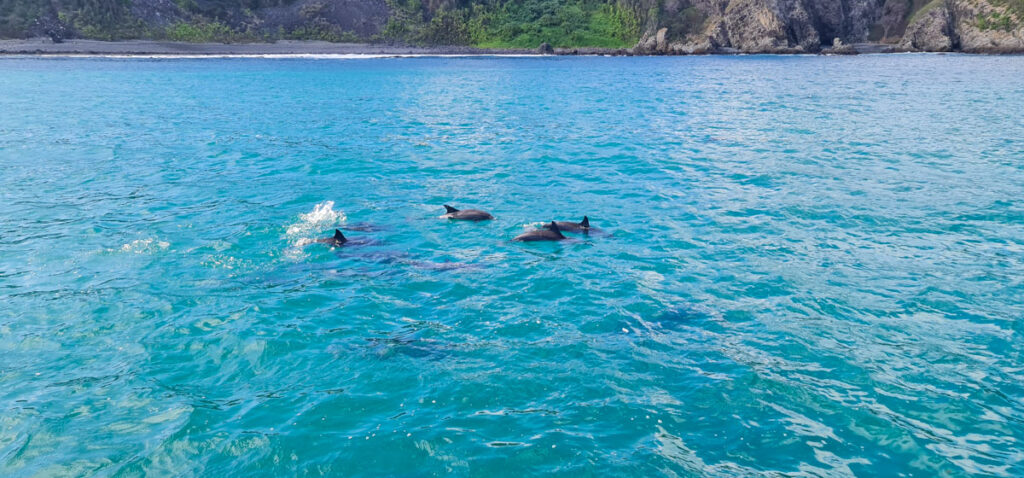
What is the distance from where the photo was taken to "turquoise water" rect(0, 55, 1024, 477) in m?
8.60

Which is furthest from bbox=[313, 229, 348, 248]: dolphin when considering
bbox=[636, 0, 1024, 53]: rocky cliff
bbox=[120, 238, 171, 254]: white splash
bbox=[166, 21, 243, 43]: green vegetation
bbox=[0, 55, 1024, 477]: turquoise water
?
bbox=[166, 21, 243, 43]: green vegetation

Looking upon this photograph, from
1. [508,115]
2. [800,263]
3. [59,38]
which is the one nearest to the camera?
[800,263]

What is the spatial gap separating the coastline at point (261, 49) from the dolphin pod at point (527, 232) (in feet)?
413

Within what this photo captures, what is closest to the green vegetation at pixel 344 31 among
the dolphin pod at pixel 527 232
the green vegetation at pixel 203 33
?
the green vegetation at pixel 203 33

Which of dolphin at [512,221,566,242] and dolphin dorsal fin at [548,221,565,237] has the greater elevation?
dolphin dorsal fin at [548,221,565,237]

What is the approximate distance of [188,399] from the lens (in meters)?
9.71

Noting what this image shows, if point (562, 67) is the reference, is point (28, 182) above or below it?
below

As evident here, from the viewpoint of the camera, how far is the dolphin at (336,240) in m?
16.7

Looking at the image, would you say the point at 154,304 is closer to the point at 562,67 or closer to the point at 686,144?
the point at 686,144

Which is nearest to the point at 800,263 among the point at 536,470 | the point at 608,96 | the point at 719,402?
the point at 719,402

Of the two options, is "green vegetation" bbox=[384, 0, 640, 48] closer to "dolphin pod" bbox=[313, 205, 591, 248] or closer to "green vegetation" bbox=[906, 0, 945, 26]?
"green vegetation" bbox=[906, 0, 945, 26]

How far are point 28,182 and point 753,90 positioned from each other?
189 ft

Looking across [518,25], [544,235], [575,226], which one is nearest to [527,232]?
[544,235]

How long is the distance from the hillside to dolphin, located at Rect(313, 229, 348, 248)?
131921mm
